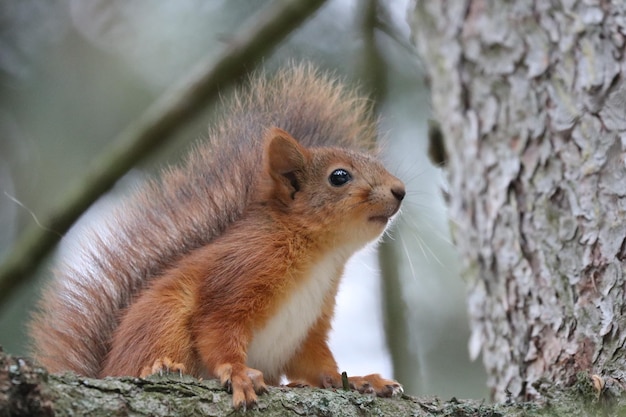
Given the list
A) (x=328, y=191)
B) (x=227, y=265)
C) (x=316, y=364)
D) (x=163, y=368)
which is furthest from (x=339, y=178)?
(x=163, y=368)

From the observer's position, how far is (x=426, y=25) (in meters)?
2.92

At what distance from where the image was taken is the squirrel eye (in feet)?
10.5

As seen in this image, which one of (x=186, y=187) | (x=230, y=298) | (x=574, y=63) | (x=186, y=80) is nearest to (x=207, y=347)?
(x=230, y=298)

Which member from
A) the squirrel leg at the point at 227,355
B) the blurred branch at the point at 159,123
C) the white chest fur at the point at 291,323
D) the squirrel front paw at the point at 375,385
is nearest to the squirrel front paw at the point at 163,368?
the squirrel leg at the point at 227,355

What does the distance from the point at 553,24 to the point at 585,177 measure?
51cm

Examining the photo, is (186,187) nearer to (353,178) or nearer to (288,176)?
(288,176)

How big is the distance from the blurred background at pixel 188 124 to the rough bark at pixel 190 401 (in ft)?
3.53

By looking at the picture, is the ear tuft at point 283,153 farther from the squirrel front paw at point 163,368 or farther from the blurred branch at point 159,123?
the squirrel front paw at point 163,368

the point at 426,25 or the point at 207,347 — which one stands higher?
the point at 426,25

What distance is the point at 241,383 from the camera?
7.45 feet

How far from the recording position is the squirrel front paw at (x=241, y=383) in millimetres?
2186

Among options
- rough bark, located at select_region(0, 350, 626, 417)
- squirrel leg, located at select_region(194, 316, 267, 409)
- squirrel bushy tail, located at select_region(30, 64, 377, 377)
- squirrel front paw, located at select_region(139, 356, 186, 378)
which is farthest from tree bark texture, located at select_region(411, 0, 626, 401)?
squirrel front paw, located at select_region(139, 356, 186, 378)

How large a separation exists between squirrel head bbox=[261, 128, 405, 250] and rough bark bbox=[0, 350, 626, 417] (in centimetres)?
82

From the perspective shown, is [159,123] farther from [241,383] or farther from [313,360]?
[241,383]
